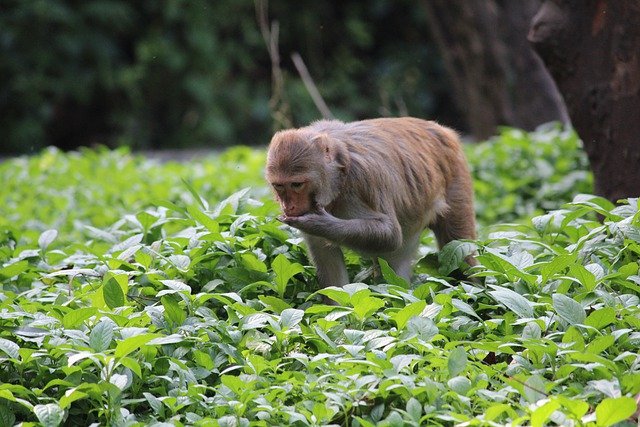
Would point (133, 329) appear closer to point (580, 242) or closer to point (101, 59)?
point (580, 242)

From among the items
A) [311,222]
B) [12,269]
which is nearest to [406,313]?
[311,222]

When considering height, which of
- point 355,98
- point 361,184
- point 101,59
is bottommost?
point 355,98

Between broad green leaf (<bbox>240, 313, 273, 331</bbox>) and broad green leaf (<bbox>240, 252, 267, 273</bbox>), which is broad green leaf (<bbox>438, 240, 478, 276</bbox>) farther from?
broad green leaf (<bbox>240, 313, 273, 331</bbox>)

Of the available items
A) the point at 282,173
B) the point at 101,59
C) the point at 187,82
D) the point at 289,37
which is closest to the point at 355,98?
the point at 289,37

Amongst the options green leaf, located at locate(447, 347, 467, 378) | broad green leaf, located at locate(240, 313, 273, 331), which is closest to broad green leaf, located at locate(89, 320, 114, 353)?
broad green leaf, located at locate(240, 313, 273, 331)

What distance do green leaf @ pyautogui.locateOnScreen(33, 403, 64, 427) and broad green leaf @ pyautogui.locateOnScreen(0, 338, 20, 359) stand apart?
362mm

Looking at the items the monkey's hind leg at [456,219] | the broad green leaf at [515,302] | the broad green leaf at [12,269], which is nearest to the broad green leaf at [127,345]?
the broad green leaf at [515,302]

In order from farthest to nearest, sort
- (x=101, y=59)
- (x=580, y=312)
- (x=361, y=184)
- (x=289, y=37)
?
1. (x=289, y=37)
2. (x=101, y=59)
3. (x=361, y=184)
4. (x=580, y=312)

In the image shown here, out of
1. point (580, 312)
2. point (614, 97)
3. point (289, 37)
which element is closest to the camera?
point (580, 312)

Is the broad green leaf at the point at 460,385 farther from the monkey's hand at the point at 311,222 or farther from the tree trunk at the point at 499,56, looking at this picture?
the tree trunk at the point at 499,56

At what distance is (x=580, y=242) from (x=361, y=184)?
1.13 m

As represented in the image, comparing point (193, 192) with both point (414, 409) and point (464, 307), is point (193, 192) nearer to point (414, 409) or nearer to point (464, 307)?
point (464, 307)

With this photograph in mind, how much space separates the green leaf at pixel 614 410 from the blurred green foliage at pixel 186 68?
13830 millimetres

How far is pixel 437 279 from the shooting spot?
181 inches
